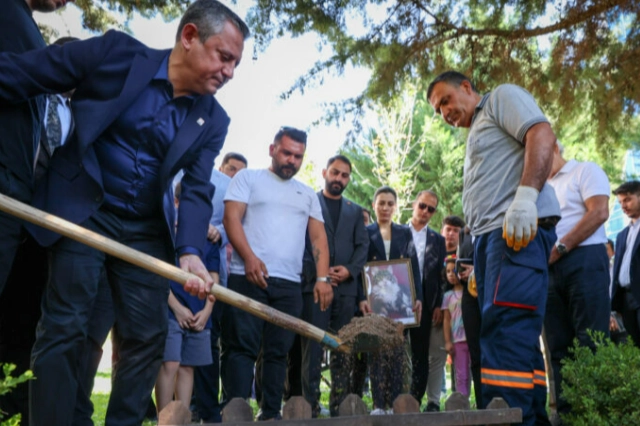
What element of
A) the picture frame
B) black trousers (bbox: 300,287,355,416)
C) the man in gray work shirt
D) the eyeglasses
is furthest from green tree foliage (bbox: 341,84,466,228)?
the man in gray work shirt

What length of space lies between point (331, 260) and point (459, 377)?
1865mm

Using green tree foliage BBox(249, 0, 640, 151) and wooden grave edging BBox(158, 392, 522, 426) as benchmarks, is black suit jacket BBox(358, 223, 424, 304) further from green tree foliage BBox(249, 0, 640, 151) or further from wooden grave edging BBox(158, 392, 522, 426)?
wooden grave edging BBox(158, 392, 522, 426)

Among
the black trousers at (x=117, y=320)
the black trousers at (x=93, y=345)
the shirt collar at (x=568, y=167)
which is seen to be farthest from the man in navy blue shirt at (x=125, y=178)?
the shirt collar at (x=568, y=167)

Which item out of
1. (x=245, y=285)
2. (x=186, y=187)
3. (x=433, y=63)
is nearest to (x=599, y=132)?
(x=433, y=63)

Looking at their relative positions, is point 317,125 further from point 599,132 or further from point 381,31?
point 599,132

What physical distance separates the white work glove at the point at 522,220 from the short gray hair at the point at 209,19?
153 cm

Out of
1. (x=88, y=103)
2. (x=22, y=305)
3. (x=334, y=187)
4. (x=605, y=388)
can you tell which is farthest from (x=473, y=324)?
(x=88, y=103)

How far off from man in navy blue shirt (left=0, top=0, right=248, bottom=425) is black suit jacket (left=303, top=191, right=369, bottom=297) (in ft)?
10.3

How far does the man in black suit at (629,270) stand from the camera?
6.26 metres

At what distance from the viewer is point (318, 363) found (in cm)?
583

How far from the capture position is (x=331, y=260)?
6.50 metres

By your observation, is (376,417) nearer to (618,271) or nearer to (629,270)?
(629,270)

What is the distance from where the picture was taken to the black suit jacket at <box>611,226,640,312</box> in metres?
6.23

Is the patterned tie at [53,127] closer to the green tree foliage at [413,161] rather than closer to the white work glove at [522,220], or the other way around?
the white work glove at [522,220]
